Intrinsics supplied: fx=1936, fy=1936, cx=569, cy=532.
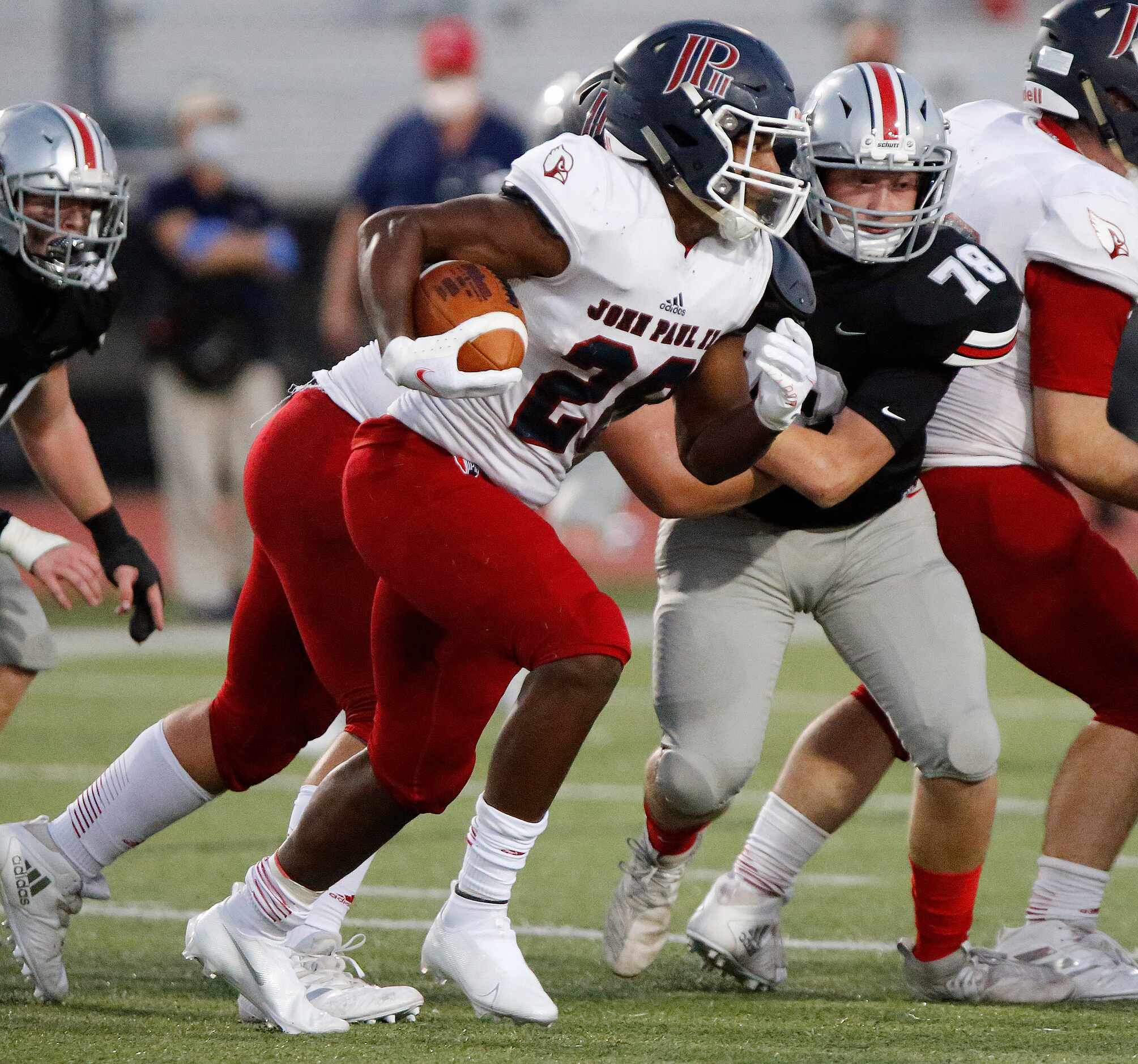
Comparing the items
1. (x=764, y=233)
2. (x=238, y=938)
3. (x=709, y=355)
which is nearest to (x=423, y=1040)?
(x=238, y=938)

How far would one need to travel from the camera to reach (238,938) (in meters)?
2.95

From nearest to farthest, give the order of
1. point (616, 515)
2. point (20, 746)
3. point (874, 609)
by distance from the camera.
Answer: point (874, 609) < point (20, 746) < point (616, 515)

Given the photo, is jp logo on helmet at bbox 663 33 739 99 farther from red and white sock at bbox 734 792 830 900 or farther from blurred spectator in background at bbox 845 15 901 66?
blurred spectator in background at bbox 845 15 901 66

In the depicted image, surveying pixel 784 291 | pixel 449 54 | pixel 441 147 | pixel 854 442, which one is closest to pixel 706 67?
pixel 784 291

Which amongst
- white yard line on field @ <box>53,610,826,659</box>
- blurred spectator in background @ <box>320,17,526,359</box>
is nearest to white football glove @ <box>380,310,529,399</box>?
blurred spectator in background @ <box>320,17,526,359</box>

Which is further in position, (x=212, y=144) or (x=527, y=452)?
(x=212, y=144)

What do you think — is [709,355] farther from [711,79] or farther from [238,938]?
[238,938]

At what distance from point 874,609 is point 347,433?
0.95m

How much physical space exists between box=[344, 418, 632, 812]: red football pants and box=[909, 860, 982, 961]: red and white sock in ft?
2.72

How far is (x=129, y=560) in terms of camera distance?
11.8 ft

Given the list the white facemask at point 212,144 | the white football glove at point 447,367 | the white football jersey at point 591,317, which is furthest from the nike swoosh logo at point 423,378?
the white facemask at point 212,144

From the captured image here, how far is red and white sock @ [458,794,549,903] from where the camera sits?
2.86 m

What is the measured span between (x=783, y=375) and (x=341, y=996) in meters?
1.18

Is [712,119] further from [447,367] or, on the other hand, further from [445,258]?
[447,367]
